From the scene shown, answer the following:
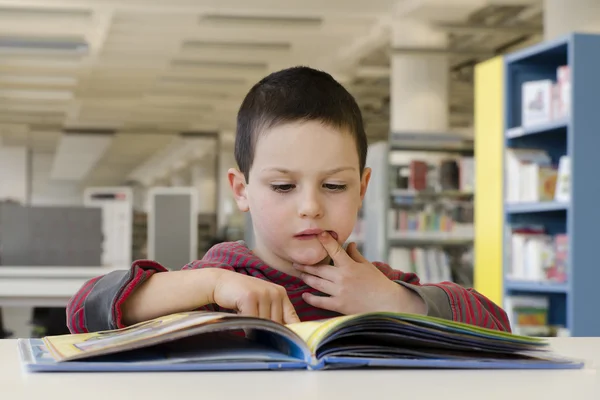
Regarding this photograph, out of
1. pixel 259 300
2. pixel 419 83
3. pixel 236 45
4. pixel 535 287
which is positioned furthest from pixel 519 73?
pixel 236 45

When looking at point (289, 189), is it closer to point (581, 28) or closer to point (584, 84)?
point (584, 84)

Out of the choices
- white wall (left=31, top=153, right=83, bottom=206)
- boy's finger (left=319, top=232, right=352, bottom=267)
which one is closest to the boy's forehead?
boy's finger (left=319, top=232, right=352, bottom=267)

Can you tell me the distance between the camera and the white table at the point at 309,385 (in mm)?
653

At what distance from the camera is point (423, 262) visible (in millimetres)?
7148

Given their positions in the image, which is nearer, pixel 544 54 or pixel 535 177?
pixel 535 177

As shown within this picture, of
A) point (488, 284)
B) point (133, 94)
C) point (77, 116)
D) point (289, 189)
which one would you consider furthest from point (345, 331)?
point (77, 116)

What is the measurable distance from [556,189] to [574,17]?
2.84m

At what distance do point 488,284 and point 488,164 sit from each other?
68 cm

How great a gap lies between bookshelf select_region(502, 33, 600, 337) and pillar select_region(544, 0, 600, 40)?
2.13m

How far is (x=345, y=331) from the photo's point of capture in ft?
2.66

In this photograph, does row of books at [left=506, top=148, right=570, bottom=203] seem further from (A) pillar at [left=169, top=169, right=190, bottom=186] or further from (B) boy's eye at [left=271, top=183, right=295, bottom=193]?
(A) pillar at [left=169, top=169, right=190, bottom=186]

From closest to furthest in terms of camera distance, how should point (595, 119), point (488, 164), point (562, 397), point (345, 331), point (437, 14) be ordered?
point (562, 397) < point (345, 331) < point (595, 119) < point (488, 164) < point (437, 14)

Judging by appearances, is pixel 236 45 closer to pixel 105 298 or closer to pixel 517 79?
pixel 517 79

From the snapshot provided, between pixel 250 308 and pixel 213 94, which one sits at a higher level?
pixel 213 94
